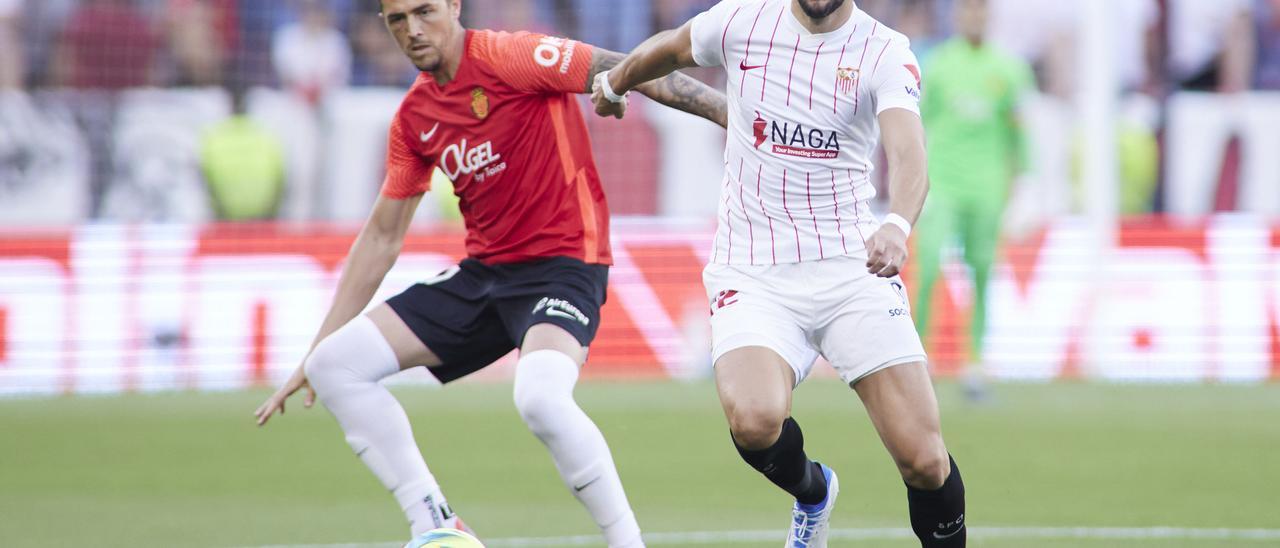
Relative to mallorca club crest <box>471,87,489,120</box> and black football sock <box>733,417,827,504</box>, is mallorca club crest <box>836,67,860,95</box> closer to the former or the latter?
black football sock <box>733,417,827,504</box>

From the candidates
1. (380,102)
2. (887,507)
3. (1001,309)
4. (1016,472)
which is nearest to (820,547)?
(887,507)

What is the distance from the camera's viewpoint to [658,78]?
6.13m

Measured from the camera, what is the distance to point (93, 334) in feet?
45.1

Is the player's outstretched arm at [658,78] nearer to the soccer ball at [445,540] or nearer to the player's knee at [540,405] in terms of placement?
the player's knee at [540,405]

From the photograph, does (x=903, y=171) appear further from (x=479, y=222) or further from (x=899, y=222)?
(x=479, y=222)

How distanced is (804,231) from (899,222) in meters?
0.74

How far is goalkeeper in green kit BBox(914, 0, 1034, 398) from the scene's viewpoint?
38.4 feet

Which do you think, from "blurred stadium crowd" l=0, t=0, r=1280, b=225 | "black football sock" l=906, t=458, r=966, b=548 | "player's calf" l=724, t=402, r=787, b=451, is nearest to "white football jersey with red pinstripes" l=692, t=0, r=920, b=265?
"player's calf" l=724, t=402, r=787, b=451

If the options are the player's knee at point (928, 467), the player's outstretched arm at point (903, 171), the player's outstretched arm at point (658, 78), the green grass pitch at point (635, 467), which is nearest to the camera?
the player's outstretched arm at point (903, 171)

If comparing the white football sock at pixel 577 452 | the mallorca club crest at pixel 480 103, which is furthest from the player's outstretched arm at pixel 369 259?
the white football sock at pixel 577 452

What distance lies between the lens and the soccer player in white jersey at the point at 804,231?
5.68 m

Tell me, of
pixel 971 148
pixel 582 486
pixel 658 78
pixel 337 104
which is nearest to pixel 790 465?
pixel 582 486

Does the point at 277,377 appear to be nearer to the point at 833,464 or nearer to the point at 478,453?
the point at 478,453

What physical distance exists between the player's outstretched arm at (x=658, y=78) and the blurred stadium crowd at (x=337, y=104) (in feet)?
29.3
